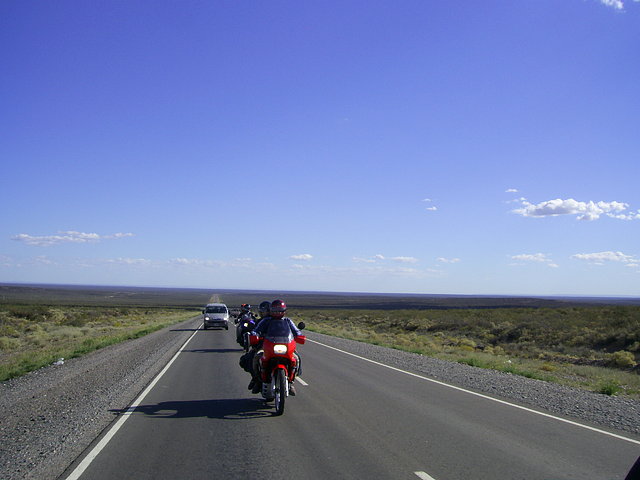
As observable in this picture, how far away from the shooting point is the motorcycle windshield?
954 cm

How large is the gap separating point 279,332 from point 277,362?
581mm

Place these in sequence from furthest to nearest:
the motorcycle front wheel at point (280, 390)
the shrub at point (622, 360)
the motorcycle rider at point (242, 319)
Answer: the shrub at point (622, 360), the motorcycle rider at point (242, 319), the motorcycle front wheel at point (280, 390)

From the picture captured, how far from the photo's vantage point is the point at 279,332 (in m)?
9.69

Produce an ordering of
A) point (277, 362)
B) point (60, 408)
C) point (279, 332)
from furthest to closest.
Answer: point (60, 408) → point (279, 332) → point (277, 362)

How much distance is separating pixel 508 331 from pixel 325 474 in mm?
39007

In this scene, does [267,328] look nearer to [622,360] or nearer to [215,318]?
[622,360]

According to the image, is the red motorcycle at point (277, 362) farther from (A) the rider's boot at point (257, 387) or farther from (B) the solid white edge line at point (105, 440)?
(B) the solid white edge line at point (105, 440)

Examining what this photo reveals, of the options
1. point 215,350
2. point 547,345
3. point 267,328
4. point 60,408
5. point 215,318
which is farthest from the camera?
point 215,318

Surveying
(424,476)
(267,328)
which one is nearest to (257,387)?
(267,328)

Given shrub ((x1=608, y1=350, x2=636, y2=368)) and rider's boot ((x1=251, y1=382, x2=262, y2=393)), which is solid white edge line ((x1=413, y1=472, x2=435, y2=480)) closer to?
rider's boot ((x1=251, y1=382, x2=262, y2=393))

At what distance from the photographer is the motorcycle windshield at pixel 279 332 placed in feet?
31.3

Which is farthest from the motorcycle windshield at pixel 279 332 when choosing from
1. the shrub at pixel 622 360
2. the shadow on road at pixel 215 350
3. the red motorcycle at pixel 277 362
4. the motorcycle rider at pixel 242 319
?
the shrub at pixel 622 360

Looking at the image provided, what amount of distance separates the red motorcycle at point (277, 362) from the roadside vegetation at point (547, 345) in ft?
31.8

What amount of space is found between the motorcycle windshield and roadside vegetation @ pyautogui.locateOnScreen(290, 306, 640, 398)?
9.74 metres
